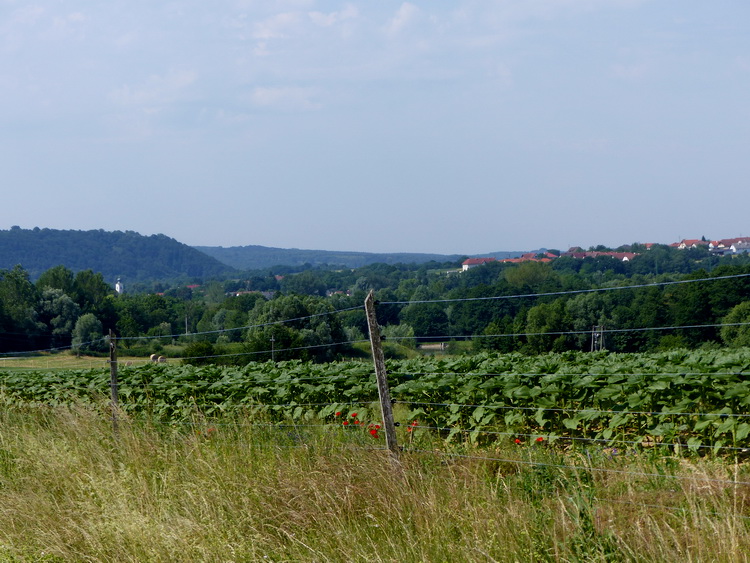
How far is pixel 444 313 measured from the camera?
5622cm

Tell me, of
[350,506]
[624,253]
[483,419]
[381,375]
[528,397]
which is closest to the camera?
[350,506]

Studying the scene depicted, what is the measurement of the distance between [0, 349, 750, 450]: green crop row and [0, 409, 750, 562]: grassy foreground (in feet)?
2.58

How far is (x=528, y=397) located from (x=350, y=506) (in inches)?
150

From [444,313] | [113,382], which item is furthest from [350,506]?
[444,313]

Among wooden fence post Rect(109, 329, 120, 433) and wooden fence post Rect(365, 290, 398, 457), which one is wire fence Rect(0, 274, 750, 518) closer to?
wooden fence post Rect(109, 329, 120, 433)

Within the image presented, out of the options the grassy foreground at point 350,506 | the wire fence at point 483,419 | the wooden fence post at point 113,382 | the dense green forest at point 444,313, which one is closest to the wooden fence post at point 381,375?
the grassy foreground at point 350,506

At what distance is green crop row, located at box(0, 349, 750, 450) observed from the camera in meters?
6.84

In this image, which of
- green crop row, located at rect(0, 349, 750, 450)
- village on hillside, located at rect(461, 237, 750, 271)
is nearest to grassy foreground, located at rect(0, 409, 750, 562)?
green crop row, located at rect(0, 349, 750, 450)

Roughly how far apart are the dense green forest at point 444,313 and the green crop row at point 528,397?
11352 millimetres

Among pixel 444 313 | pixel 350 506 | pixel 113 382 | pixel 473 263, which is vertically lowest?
pixel 444 313

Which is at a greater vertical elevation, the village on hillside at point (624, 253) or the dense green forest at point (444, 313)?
the village on hillside at point (624, 253)

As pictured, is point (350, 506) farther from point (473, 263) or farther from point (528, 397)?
point (473, 263)

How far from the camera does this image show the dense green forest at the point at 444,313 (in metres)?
49.4

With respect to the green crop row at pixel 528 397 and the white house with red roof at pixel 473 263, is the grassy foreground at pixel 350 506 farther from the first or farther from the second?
the white house with red roof at pixel 473 263
